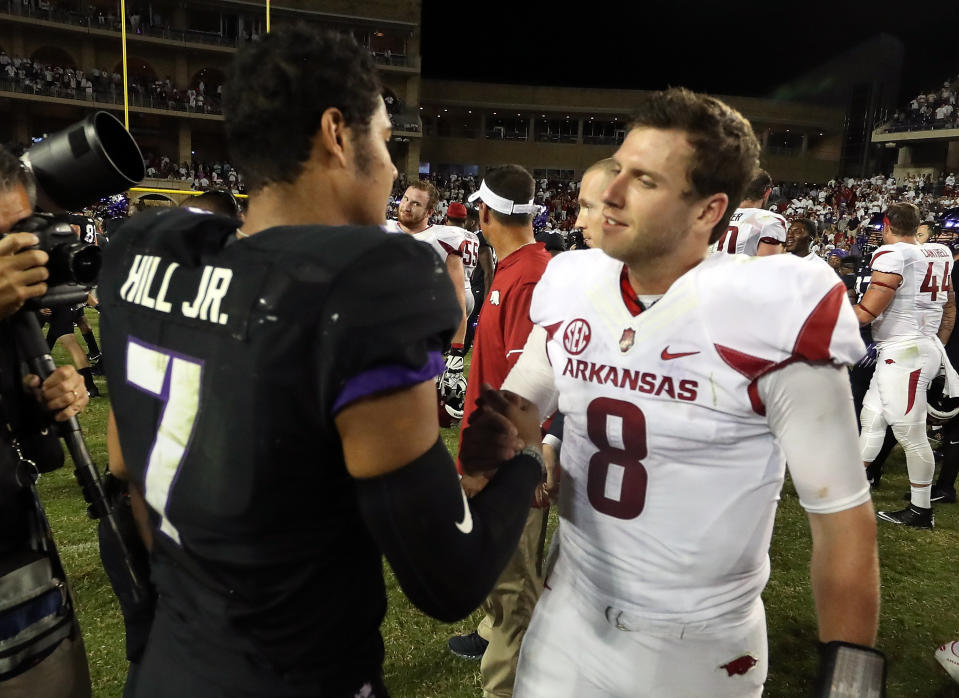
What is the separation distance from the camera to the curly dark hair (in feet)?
3.61

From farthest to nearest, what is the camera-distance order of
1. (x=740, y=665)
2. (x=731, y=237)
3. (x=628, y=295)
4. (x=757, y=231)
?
(x=731, y=237)
(x=757, y=231)
(x=628, y=295)
(x=740, y=665)

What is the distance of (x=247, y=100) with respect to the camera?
1.12m

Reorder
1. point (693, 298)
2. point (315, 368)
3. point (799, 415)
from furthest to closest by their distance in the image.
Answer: point (693, 298) → point (799, 415) → point (315, 368)

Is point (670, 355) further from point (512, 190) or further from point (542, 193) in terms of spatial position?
point (542, 193)

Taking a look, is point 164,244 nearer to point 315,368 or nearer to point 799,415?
point 315,368

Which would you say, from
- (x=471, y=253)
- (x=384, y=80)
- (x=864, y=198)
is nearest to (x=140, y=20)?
(x=384, y=80)

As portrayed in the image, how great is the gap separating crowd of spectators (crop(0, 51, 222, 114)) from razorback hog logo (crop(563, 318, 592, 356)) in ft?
105

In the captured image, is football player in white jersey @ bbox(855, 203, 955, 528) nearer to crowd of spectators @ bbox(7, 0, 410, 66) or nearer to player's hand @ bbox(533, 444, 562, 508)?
Answer: player's hand @ bbox(533, 444, 562, 508)

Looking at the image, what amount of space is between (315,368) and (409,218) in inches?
208

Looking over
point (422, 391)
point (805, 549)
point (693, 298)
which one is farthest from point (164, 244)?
point (805, 549)

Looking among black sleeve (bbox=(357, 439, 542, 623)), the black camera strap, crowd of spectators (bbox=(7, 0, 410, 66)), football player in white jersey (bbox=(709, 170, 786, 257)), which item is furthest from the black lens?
crowd of spectators (bbox=(7, 0, 410, 66))

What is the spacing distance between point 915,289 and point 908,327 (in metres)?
0.26

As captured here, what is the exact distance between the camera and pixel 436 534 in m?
0.93

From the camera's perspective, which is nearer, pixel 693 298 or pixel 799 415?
pixel 799 415
